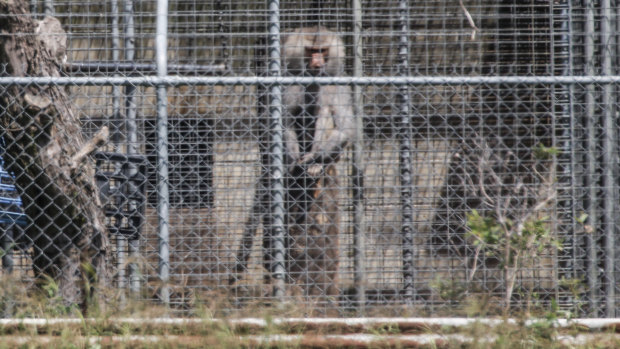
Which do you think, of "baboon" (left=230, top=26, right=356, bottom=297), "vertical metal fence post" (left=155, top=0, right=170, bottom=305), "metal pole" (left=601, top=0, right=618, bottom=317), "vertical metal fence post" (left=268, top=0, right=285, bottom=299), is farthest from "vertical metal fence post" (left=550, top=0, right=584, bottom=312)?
"vertical metal fence post" (left=155, top=0, right=170, bottom=305)

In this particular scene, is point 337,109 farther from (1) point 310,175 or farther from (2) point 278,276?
(2) point 278,276

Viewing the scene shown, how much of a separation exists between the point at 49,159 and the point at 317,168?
161 centimetres

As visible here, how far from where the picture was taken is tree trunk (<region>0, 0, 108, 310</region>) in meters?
3.41

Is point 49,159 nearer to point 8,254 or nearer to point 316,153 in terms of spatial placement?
point 8,254

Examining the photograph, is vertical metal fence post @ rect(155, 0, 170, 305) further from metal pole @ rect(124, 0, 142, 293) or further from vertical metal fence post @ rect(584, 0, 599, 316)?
vertical metal fence post @ rect(584, 0, 599, 316)

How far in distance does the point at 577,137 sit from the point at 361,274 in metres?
1.61

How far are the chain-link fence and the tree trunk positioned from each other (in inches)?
0.4

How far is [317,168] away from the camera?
13.8 feet

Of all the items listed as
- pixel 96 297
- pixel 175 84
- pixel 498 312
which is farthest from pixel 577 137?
pixel 96 297

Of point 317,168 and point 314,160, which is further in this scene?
point 317,168

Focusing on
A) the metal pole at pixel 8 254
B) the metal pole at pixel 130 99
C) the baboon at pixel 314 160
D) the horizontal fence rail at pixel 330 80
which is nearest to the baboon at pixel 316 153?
the baboon at pixel 314 160

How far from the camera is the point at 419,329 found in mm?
2840

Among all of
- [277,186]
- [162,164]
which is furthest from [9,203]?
[277,186]

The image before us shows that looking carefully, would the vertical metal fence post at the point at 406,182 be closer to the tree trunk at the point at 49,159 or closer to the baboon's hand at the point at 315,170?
the baboon's hand at the point at 315,170
